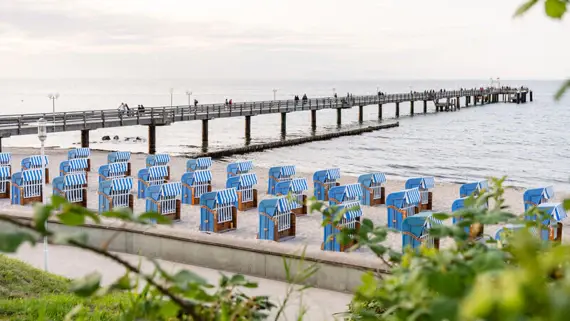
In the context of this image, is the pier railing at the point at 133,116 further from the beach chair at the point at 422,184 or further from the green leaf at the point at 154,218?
the green leaf at the point at 154,218

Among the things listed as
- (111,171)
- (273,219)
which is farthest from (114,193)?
(273,219)

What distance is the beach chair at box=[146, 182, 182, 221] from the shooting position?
1633 cm

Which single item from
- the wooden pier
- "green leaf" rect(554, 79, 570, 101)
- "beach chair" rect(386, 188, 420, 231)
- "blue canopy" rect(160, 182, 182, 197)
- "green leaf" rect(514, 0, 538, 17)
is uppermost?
"green leaf" rect(514, 0, 538, 17)

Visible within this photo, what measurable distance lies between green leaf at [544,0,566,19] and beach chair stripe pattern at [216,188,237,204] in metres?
14.0

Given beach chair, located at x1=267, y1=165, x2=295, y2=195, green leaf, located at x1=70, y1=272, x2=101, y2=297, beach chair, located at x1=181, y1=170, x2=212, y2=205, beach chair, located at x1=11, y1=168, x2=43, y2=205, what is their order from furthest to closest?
beach chair, located at x1=267, y1=165, x2=295, y2=195, beach chair, located at x1=181, y1=170, x2=212, y2=205, beach chair, located at x1=11, y1=168, x2=43, y2=205, green leaf, located at x1=70, y1=272, x2=101, y2=297

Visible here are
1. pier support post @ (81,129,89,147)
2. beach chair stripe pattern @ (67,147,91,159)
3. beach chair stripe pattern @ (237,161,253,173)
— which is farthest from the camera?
pier support post @ (81,129,89,147)

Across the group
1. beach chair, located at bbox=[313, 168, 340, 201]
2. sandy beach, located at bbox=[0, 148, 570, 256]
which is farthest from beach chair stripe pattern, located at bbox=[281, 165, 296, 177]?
beach chair, located at bbox=[313, 168, 340, 201]

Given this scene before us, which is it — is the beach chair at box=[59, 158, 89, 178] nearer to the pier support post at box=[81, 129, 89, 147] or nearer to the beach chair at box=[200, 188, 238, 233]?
the beach chair at box=[200, 188, 238, 233]

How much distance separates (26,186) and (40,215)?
18418mm

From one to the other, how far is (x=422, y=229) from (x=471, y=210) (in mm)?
10282

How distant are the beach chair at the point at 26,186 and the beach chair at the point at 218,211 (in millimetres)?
5716

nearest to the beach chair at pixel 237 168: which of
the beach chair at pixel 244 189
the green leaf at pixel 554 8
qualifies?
the beach chair at pixel 244 189

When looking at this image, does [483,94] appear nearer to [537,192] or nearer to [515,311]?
[537,192]

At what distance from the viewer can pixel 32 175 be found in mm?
18594
